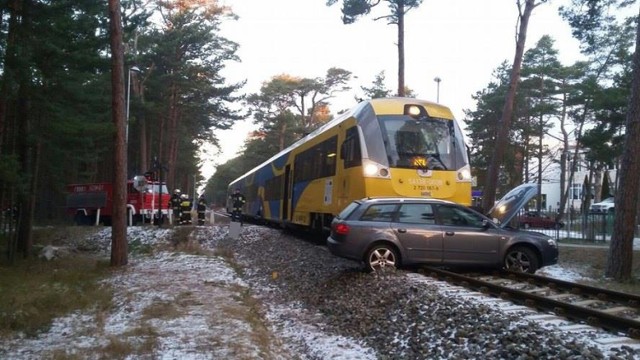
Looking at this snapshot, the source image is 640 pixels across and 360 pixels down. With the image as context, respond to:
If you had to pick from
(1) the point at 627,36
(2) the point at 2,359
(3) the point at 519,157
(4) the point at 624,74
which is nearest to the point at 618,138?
(4) the point at 624,74

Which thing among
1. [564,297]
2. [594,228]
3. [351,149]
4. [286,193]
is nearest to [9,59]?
[351,149]

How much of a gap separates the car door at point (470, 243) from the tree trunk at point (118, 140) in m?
8.81

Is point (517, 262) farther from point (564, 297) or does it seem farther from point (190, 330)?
point (190, 330)

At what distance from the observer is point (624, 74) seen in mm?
32312

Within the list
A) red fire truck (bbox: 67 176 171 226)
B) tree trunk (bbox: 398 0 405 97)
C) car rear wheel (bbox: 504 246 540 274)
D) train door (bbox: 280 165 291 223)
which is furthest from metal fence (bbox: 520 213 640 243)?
red fire truck (bbox: 67 176 171 226)

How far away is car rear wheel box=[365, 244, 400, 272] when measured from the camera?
1189 centimetres

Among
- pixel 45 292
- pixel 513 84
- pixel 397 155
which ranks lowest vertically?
pixel 45 292

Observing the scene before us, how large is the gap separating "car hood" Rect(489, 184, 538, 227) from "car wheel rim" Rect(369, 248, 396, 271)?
3949 mm

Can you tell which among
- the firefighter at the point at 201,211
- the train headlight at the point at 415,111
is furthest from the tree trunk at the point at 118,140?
the firefighter at the point at 201,211

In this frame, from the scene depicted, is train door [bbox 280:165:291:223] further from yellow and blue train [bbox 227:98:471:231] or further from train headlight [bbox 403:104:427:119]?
train headlight [bbox 403:104:427:119]

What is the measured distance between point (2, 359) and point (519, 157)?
53.4 metres

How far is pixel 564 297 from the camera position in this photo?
9555 millimetres

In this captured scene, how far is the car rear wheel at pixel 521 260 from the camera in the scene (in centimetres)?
1235

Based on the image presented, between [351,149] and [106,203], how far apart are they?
20.6m
